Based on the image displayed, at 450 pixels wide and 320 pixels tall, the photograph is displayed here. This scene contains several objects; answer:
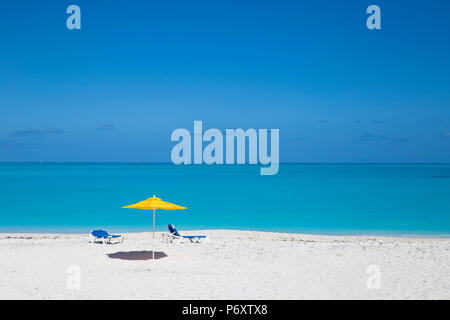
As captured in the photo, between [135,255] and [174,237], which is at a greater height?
[174,237]

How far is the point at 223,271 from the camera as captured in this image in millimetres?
10234

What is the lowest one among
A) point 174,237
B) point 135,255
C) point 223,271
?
point 223,271

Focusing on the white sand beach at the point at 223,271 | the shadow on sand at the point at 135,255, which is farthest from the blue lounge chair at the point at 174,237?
the shadow on sand at the point at 135,255

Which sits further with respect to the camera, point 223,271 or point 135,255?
point 135,255

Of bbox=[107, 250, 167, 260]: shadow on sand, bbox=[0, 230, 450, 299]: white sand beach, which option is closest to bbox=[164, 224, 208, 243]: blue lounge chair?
bbox=[0, 230, 450, 299]: white sand beach

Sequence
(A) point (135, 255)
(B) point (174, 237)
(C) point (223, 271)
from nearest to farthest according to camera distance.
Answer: (C) point (223, 271), (A) point (135, 255), (B) point (174, 237)

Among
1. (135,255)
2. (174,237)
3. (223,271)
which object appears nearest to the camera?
(223,271)

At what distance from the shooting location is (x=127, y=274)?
9.81 m

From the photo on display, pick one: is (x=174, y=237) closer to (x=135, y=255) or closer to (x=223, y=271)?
(x=135, y=255)

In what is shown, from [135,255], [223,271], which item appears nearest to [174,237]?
[135,255]

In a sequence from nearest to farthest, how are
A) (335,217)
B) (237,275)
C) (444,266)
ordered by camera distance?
(237,275) → (444,266) → (335,217)

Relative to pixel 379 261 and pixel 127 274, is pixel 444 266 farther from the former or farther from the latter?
pixel 127 274

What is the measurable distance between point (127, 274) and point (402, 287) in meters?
5.69
